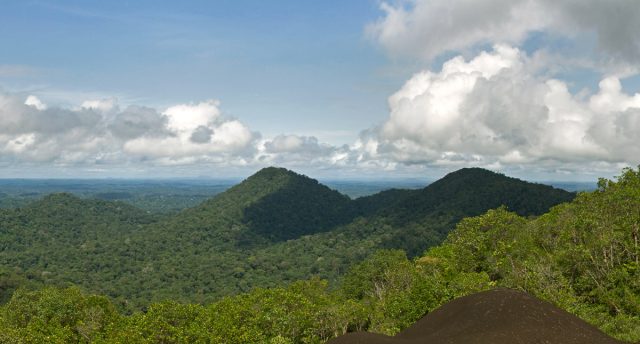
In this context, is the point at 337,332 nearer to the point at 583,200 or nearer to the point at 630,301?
the point at 630,301

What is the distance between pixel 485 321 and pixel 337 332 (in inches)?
1098

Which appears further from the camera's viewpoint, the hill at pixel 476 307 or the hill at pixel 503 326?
the hill at pixel 476 307

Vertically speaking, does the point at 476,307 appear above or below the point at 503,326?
above

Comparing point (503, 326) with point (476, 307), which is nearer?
point (503, 326)

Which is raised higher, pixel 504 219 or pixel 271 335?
pixel 504 219

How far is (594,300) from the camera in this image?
48000 mm

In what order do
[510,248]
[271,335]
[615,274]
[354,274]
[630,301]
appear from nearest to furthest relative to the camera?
[630,301], [615,274], [271,335], [510,248], [354,274]

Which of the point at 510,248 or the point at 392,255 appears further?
the point at 392,255

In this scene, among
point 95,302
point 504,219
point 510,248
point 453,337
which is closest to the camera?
point 453,337

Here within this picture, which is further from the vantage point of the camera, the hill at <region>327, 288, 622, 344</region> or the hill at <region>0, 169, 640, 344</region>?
the hill at <region>0, 169, 640, 344</region>

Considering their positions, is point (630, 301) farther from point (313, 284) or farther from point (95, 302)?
point (95, 302)

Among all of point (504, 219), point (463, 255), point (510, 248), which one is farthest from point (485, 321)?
point (504, 219)

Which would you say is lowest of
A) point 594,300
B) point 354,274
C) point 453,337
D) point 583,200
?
point 354,274

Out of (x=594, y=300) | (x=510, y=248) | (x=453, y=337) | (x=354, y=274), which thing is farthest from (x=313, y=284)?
→ (x=453, y=337)
